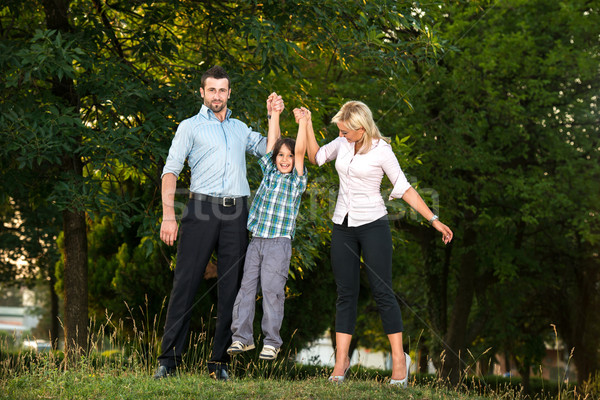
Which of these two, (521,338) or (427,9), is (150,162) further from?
(521,338)

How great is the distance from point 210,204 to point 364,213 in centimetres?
117

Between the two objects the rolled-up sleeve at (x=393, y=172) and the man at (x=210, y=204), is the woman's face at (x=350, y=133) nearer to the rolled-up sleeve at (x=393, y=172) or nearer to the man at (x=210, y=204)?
the rolled-up sleeve at (x=393, y=172)

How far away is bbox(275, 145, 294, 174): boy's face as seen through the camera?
16.8ft

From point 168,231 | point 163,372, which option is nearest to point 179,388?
point 163,372

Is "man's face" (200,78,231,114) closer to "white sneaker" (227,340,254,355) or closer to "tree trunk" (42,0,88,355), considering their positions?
"white sneaker" (227,340,254,355)

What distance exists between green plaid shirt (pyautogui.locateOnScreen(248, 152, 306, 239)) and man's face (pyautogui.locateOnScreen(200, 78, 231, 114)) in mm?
551

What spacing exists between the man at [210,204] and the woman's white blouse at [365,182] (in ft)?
2.15

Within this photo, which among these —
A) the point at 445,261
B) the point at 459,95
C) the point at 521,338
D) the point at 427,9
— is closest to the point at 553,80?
the point at 459,95

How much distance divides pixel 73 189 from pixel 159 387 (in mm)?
2937

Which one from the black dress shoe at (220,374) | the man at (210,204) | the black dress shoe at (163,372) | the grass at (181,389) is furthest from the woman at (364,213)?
the black dress shoe at (163,372)

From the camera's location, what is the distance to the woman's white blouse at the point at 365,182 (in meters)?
5.20

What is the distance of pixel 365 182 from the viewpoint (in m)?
5.22

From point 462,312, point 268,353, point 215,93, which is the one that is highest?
point 215,93

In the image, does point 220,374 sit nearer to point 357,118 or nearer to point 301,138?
point 301,138
